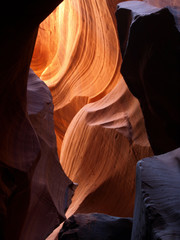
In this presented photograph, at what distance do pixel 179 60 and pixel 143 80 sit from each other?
34 cm

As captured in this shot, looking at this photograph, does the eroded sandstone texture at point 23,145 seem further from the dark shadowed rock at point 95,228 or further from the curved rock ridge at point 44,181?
the dark shadowed rock at point 95,228

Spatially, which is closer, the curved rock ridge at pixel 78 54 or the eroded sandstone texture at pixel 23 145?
the eroded sandstone texture at pixel 23 145

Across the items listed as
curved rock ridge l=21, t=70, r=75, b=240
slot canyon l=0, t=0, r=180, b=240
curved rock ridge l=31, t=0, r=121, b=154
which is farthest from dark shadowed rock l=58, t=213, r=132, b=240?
curved rock ridge l=31, t=0, r=121, b=154

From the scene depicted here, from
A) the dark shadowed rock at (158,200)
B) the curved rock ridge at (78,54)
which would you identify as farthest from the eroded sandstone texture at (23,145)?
the curved rock ridge at (78,54)

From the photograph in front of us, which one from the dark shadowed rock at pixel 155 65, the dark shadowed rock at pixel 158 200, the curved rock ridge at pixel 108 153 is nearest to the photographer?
the dark shadowed rock at pixel 158 200

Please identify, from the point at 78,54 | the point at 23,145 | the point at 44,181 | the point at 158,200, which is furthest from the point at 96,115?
the point at 158,200

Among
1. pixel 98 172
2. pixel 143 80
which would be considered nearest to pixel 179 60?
pixel 143 80

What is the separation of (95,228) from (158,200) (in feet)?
1.94

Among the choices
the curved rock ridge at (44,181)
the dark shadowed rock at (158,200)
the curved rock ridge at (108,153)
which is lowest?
the curved rock ridge at (108,153)

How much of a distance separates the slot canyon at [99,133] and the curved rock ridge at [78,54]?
0.02m

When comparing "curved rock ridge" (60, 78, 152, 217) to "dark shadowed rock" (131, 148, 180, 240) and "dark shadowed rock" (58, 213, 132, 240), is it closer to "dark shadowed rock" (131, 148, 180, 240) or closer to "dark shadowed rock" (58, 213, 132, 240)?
"dark shadowed rock" (58, 213, 132, 240)

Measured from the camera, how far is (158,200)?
1.07 metres

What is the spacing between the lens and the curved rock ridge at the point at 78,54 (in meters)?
4.07

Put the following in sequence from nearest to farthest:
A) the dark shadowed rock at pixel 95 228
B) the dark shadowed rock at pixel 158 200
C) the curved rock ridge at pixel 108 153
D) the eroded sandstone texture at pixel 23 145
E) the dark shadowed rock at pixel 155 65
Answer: the dark shadowed rock at pixel 158 200, the eroded sandstone texture at pixel 23 145, the dark shadowed rock at pixel 95 228, the dark shadowed rock at pixel 155 65, the curved rock ridge at pixel 108 153
